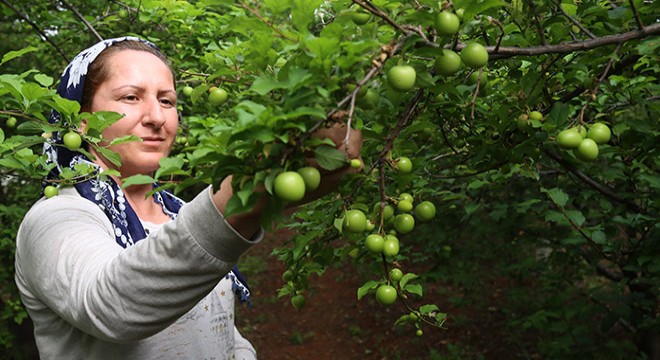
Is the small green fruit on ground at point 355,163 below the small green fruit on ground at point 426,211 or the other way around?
the other way around

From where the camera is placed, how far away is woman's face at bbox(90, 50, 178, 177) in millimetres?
1968

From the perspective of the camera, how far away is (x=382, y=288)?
1826 mm

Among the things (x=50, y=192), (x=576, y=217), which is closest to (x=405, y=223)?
(x=50, y=192)

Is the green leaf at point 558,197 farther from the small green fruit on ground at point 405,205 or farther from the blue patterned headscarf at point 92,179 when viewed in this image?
the blue patterned headscarf at point 92,179

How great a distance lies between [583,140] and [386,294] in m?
0.77

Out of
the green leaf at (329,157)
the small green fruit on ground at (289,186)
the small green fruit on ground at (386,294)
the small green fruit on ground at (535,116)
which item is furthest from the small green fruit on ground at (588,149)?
the small green fruit on ground at (289,186)

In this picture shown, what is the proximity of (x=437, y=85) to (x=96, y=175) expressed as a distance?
→ 1167 millimetres

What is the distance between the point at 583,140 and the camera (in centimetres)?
158

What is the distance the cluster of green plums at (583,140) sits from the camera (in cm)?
157

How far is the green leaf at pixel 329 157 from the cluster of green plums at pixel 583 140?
80cm

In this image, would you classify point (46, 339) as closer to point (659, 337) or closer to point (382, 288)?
point (382, 288)

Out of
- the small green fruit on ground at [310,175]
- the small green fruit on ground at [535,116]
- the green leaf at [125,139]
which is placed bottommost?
the green leaf at [125,139]

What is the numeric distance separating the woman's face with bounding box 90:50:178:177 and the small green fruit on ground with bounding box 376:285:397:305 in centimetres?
96

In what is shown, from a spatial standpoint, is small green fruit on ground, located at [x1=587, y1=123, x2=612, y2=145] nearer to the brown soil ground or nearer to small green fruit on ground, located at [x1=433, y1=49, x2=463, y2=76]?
small green fruit on ground, located at [x1=433, y1=49, x2=463, y2=76]
